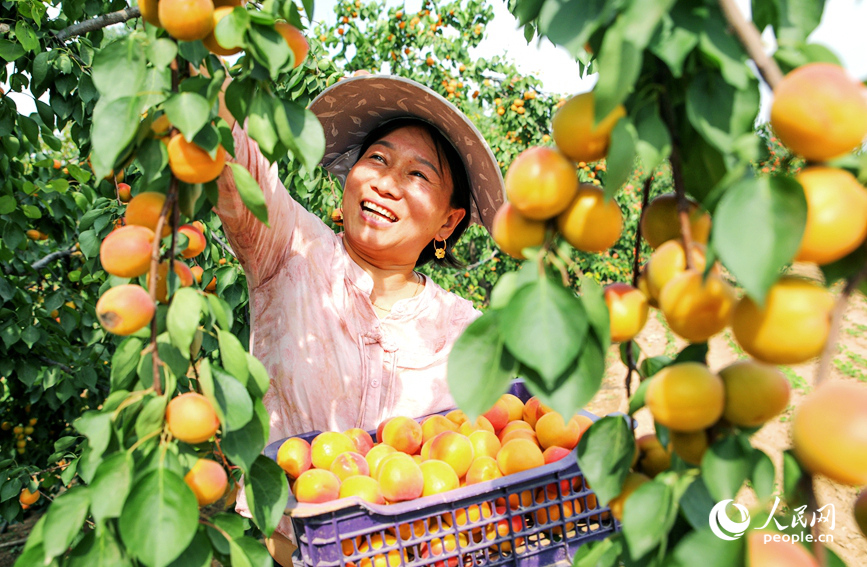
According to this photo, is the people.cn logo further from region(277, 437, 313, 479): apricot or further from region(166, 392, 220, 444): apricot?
region(277, 437, 313, 479): apricot

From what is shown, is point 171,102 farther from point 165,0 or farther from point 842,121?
point 842,121

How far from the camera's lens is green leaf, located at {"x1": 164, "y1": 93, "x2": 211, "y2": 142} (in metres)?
0.59

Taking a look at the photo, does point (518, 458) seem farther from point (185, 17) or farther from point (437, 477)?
point (185, 17)

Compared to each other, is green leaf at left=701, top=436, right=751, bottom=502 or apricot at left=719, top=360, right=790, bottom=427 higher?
apricot at left=719, top=360, right=790, bottom=427

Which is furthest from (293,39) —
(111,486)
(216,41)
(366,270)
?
(366,270)

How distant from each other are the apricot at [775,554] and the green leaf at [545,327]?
0.62ft

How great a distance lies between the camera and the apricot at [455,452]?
1070 mm

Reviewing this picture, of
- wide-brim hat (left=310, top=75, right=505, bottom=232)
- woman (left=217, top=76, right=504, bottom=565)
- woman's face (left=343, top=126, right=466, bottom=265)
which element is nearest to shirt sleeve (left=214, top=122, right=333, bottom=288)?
woman (left=217, top=76, right=504, bottom=565)

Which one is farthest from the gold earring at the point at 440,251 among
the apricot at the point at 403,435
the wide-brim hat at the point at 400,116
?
the apricot at the point at 403,435

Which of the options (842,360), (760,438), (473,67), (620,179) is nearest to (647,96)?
(620,179)

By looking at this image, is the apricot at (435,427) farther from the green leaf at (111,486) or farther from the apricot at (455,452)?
the green leaf at (111,486)

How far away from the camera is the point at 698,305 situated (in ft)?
1.52

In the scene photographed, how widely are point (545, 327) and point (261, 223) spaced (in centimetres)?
112

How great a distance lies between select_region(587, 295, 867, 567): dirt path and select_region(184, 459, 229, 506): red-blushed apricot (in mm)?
1916
